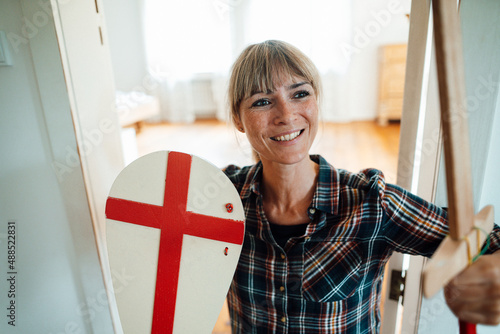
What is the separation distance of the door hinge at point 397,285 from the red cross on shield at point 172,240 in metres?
0.55

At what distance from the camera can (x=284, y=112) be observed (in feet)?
2.56

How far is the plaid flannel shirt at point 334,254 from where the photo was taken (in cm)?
76

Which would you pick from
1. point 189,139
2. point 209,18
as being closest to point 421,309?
point 189,139

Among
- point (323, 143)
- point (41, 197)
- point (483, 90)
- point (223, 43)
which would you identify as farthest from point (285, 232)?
point (223, 43)

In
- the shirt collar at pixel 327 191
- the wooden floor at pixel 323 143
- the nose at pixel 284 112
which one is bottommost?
the wooden floor at pixel 323 143

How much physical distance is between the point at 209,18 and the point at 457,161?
4854mm

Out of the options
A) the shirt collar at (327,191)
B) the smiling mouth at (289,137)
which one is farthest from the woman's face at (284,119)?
the shirt collar at (327,191)

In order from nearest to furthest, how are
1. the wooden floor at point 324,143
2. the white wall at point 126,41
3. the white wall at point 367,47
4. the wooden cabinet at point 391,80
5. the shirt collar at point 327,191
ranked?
the shirt collar at point 327,191, the wooden floor at point 324,143, the wooden cabinet at point 391,80, the white wall at point 367,47, the white wall at point 126,41

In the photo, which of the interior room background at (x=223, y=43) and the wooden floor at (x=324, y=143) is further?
the interior room background at (x=223, y=43)

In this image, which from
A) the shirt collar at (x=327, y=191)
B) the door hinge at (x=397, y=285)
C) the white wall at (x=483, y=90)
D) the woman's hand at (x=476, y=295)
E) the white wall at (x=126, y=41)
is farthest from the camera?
the white wall at (x=126, y=41)

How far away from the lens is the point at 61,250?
0.99 meters

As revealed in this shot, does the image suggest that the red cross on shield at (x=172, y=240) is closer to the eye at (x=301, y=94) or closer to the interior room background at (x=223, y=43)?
the eye at (x=301, y=94)

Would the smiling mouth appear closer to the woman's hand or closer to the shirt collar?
the shirt collar

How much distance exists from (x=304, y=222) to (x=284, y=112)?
0.30 meters
